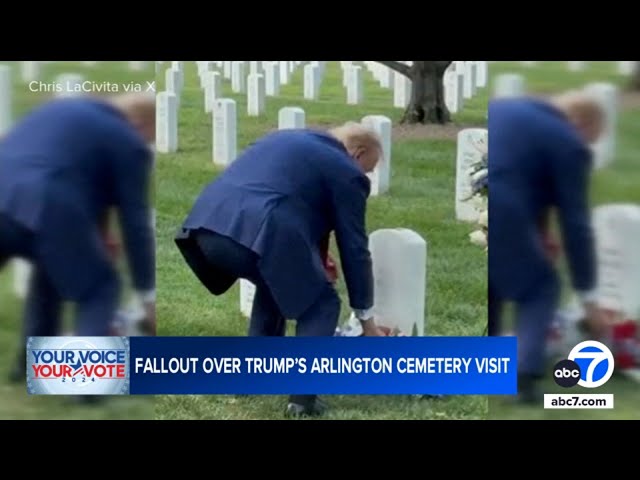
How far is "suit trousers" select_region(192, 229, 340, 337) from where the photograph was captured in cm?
577

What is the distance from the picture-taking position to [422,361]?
5852mm

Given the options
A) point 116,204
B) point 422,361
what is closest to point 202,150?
point 116,204

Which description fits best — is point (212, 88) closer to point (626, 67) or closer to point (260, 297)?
point (260, 297)

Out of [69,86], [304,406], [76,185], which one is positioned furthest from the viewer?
[304,406]

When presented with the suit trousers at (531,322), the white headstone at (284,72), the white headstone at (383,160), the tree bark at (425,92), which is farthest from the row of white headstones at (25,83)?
the suit trousers at (531,322)

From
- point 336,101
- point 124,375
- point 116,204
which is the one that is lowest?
point 124,375

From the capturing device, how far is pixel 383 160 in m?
5.91

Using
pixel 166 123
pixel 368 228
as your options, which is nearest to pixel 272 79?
pixel 166 123

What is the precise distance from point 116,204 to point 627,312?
6.85ft

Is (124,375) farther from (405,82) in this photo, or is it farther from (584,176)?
(584,176)

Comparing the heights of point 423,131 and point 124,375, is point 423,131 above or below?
above

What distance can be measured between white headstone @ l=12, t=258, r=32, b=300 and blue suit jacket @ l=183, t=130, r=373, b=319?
650mm

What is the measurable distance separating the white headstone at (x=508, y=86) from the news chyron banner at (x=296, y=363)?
3.18 feet

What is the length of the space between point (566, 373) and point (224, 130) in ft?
5.54
